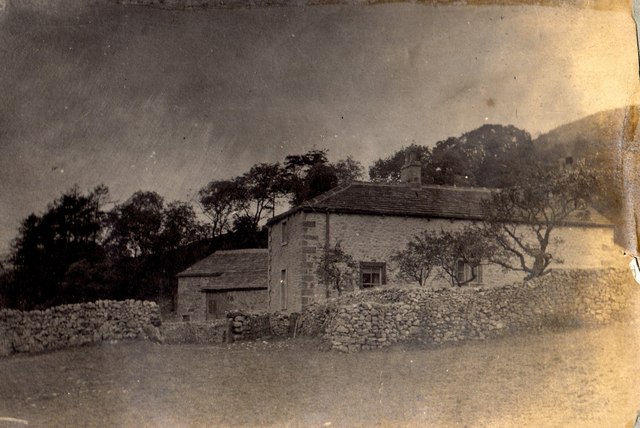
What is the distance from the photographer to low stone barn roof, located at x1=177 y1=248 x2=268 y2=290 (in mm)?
4895

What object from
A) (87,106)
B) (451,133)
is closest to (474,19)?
(451,133)

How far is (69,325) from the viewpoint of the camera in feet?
15.1

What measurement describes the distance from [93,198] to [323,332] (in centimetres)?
174

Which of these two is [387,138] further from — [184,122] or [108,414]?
[108,414]

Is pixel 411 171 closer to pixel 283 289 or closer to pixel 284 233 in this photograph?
pixel 284 233

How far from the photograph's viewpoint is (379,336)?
5.12 metres

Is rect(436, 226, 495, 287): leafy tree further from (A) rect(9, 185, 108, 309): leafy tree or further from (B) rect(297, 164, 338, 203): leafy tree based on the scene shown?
(A) rect(9, 185, 108, 309): leafy tree

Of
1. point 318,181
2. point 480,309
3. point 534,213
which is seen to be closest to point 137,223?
point 318,181

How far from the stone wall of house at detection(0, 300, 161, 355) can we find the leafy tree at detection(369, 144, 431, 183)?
1755mm

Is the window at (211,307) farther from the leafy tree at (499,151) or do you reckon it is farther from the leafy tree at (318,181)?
the leafy tree at (499,151)

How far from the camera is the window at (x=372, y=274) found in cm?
486

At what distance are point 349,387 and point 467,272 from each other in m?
1.09

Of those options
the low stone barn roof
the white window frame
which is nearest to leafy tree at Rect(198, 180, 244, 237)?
the low stone barn roof

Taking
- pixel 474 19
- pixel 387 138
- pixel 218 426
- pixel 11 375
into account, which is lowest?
pixel 218 426
